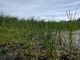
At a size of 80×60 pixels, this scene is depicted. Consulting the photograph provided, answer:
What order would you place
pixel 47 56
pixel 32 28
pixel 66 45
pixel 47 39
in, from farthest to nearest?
pixel 32 28, pixel 66 45, pixel 47 39, pixel 47 56

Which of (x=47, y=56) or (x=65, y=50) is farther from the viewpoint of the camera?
(x=65, y=50)

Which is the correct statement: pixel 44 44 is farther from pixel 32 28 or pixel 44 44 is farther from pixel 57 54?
pixel 32 28

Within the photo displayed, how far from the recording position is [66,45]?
5.57 meters

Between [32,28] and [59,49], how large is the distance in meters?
1.53

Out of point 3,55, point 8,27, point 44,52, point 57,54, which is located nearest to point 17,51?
point 3,55

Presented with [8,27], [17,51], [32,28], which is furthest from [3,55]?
[8,27]

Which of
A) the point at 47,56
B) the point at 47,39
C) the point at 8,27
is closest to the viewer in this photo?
the point at 47,56

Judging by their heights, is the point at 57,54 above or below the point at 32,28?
below

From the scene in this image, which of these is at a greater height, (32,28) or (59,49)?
(32,28)

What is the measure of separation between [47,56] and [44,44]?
544mm

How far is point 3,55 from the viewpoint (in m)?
5.13

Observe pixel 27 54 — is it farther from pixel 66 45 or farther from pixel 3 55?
pixel 66 45

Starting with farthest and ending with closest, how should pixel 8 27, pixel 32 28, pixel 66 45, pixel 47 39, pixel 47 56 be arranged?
1. pixel 8 27
2. pixel 32 28
3. pixel 66 45
4. pixel 47 39
5. pixel 47 56

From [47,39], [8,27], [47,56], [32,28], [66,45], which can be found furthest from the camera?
[8,27]
